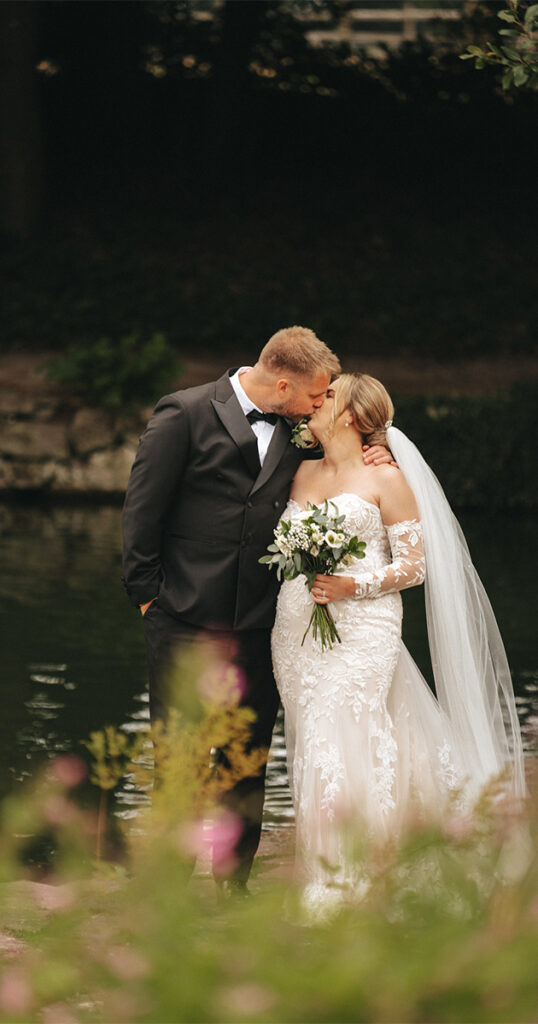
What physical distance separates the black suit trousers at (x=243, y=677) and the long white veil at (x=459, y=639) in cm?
68

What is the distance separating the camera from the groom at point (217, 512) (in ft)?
13.9

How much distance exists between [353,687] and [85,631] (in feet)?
17.2

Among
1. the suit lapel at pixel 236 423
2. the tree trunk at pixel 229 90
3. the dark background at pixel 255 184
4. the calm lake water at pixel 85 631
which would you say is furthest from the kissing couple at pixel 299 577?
the tree trunk at pixel 229 90

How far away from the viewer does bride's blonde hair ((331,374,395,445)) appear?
445cm

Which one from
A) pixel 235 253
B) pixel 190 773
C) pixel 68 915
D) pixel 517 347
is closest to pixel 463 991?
pixel 68 915

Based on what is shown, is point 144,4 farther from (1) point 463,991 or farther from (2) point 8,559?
(1) point 463,991

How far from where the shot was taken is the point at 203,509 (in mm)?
4344

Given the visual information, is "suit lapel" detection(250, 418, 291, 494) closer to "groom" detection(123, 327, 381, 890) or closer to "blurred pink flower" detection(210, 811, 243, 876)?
"groom" detection(123, 327, 381, 890)

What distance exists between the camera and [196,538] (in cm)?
436

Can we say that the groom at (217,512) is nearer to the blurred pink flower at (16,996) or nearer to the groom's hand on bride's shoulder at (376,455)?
the groom's hand on bride's shoulder at (376,455)

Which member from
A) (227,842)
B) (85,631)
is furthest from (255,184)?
(227,842)

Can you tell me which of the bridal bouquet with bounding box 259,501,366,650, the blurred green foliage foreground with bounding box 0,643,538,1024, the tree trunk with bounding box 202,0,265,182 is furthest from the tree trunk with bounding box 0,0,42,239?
the blurred green foliage foreground with bounding box 0,643,538,1024

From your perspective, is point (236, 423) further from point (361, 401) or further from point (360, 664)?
point (360, 664)

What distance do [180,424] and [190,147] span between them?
21.7 meters
